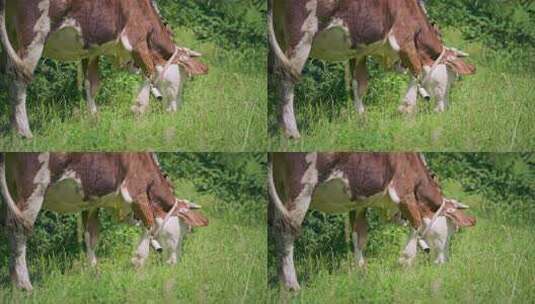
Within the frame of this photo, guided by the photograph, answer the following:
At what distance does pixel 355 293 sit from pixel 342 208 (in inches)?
14.9

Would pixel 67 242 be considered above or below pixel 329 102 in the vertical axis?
below

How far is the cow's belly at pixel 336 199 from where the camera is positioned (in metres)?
5.50

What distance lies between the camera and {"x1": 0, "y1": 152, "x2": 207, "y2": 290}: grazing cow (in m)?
5.38

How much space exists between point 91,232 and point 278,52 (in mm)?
1129

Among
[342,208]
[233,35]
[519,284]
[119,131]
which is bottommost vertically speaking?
[519,284]

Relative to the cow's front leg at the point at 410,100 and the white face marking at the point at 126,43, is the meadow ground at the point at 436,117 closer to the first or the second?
the cow's front leg at the point at 410,100

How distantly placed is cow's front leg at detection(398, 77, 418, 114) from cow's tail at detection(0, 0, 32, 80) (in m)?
1.64

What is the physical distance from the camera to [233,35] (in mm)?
5480

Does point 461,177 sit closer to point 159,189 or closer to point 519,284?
point 519,284

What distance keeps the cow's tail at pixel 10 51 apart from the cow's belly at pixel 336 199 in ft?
4.47

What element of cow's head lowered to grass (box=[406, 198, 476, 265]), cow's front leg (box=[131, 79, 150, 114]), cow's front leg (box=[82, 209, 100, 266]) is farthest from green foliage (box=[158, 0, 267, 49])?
cow's head lowered to grass (box=[406, 198, 476, 265])

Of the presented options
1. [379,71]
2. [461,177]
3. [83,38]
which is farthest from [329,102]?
[83,38]

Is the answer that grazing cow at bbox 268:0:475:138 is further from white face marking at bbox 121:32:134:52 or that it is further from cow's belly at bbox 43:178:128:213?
cow's belly at bbox 43:178:128:213

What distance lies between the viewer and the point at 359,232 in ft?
18.2
